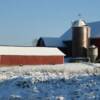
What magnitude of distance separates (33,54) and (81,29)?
43.4 feet

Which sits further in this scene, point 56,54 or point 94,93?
point 56,54

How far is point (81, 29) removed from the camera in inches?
2185

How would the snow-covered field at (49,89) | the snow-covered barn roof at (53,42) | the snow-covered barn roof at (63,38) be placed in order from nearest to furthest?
the snow-covered field at (49,89)
the snow-covered barn roof at (63,38)
the snow-covered barn roof at (53,42)

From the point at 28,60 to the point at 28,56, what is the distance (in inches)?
21.4

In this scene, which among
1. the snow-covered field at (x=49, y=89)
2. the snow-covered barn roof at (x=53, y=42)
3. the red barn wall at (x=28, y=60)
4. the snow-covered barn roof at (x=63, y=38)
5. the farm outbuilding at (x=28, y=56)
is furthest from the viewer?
the snow-covered barn roof at (x=53, y=42)

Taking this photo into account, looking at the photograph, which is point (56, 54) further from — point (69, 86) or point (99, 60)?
point (69, 86)

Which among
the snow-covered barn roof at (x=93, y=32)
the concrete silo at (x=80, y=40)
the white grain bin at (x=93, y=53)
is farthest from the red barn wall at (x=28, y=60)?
the snow-covered barn roof at (x=93, y=32)

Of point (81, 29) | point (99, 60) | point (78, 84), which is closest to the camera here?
point (78, 84)

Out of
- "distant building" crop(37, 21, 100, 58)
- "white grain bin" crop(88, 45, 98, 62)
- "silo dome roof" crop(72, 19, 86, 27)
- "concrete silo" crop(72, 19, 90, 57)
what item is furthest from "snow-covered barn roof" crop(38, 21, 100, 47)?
"white grain bin" crop(88, 45, 98, 62)

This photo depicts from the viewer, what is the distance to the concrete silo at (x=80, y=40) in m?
54.7

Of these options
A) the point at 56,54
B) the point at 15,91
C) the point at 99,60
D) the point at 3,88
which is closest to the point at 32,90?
the point at 15,91

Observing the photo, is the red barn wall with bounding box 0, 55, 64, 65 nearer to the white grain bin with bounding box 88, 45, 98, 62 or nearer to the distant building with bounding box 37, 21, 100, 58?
the white grain bin with bounding box 88, 45, 98, 62

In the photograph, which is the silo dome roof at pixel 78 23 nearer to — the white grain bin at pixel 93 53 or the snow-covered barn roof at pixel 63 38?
the snow-covered barn roof at pixel 63 38

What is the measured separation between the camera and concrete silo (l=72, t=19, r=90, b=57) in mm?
54688
